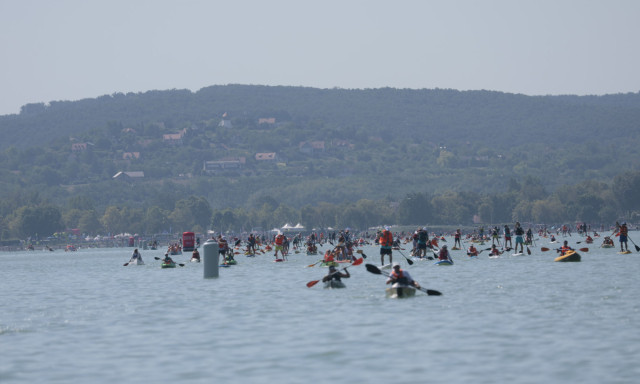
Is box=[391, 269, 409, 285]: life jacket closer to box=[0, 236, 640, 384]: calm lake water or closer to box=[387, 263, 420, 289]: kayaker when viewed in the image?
box=[387, 263, 420, 289]: kayaker

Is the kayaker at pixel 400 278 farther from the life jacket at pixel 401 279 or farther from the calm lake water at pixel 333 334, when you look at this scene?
the calm lake water at pixel 333 334

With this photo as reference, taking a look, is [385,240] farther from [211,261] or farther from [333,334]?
[333,334]

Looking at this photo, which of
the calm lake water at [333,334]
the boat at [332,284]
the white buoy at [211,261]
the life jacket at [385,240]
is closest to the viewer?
the calm lake water at [333,334]

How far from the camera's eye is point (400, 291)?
109ft

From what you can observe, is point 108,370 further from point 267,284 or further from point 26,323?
point 267,284

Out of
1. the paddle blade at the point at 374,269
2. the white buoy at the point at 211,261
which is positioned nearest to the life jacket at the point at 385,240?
the white buoy at the point at 211,261

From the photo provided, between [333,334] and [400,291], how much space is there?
8.71 metres

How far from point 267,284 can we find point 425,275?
7.31 meters

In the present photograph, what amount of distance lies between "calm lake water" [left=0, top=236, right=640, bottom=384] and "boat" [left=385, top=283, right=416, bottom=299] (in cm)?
38

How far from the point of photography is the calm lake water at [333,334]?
782 inches

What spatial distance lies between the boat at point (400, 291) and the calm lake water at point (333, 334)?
380mm

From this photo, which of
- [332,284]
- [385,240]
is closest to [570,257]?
[385,240]

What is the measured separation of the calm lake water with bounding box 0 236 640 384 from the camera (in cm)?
1986

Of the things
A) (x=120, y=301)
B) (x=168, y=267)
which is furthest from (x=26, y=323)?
(x=168, y=267)
